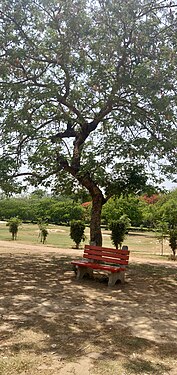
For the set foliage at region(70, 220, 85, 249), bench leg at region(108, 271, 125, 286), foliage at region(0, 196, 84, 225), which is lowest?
bench leg at region(108, 271, 125, 286)

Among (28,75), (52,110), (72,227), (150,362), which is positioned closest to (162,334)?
(150,362)

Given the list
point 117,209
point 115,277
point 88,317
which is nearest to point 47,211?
point 117,209

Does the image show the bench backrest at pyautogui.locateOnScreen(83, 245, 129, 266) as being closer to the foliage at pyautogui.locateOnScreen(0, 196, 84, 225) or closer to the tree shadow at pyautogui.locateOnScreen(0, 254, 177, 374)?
the tree shadow at pyautogui.locateOnScreen(0, 254, 177, 374)

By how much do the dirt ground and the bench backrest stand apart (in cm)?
54

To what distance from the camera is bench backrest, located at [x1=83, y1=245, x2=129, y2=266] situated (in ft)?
24.2

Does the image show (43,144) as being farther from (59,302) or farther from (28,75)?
(59,302)

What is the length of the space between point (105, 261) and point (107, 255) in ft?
0.52

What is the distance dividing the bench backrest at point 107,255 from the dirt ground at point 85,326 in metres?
0.54

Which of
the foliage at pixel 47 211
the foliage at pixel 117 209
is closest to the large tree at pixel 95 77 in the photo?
the foliage at pixel 117 209

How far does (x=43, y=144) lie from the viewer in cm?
914

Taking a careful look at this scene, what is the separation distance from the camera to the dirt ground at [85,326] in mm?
3416

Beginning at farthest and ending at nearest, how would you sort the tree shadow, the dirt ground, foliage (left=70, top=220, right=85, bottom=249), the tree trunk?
foliage (left=70, top=220, right=85, bottom=249)
the tree trunk
the tree shadow
the dirt ground

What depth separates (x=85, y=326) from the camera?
4.58 meters

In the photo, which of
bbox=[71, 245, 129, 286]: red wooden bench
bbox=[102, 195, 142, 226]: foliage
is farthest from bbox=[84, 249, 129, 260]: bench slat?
bbox=[102, 195, 142, 226]: foliage
